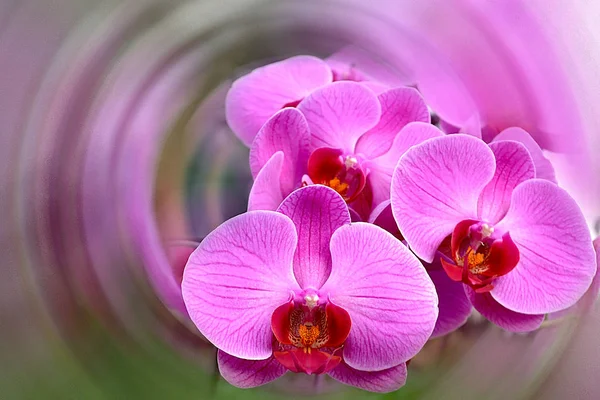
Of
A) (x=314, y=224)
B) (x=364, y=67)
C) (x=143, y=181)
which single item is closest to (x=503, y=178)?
(x=314, y=224)

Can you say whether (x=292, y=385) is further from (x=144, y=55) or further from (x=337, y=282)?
(x=144, y=55)

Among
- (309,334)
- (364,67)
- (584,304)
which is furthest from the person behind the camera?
(364,67)

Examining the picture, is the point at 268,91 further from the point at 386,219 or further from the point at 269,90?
the point at 386,219

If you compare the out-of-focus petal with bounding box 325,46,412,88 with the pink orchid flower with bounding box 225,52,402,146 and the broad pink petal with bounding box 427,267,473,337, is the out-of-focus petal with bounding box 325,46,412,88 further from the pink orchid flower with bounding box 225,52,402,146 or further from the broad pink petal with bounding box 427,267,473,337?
A: the broad pink petal with bounding box 427,267,473,337

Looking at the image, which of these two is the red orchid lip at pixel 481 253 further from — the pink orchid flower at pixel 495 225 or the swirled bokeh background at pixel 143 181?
Answer: the swirled bokeh background at pixel 143 181

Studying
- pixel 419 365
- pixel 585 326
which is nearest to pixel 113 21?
pixel 419 365

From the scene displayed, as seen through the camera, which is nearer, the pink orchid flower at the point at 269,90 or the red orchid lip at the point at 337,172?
the red orchid lip at the point at 337,172

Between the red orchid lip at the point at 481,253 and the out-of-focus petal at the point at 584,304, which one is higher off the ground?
the red orchid lip at the point at 481,253

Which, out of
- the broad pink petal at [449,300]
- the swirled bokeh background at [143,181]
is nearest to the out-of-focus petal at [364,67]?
the swirled bokeh background at [143,181]
